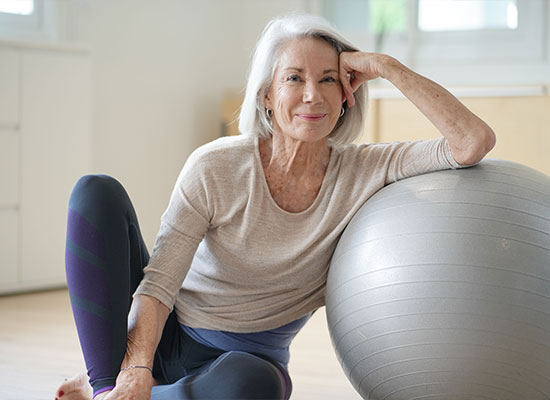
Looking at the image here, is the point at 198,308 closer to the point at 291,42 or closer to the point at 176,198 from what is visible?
the point at 176,198

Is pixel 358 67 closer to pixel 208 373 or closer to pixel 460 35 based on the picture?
pixel 208 373

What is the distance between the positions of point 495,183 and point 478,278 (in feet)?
0.70

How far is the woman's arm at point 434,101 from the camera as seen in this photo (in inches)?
64.3

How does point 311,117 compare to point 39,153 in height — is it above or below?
above

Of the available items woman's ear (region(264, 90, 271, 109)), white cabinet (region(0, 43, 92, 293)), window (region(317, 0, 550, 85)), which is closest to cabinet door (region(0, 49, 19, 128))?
white cabinet (region(0, 43, 92, 293))

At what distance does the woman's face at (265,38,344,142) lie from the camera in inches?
67.5

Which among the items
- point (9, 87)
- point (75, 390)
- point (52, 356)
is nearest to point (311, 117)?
point (75, 390)

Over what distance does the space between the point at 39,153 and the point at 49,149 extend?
5 centimetres

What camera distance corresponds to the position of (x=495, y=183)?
1596 millimetres

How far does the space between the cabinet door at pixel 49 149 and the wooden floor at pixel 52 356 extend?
0.28 metres

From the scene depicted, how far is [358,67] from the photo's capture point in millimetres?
1724

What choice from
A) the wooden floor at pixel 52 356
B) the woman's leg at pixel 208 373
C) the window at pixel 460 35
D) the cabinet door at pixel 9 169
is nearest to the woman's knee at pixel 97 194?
the woman's leg at pixel 208 373

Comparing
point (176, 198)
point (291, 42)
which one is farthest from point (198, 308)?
point (291, 42)

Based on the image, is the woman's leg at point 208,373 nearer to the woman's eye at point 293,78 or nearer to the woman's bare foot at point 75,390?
the woman's bare foot at point 75,390
